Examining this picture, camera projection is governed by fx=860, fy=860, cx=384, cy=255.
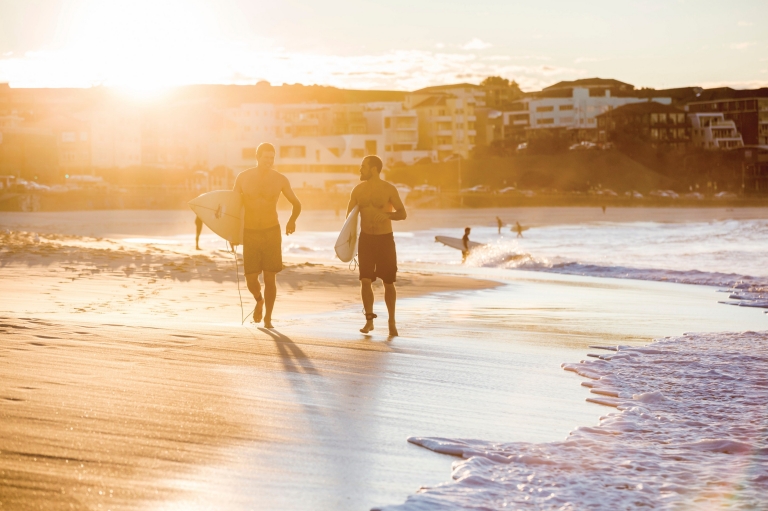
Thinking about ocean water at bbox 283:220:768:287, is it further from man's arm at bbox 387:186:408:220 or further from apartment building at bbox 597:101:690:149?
apartment building at bbox 597:101:690:149

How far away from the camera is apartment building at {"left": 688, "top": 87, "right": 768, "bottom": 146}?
11439 centimetres

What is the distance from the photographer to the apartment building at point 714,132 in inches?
4390

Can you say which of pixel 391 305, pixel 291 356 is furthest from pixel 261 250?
pixel 291 356

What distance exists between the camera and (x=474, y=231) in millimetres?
53500

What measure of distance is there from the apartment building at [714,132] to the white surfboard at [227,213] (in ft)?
367

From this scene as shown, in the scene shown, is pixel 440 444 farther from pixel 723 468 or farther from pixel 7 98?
pixel 7 98

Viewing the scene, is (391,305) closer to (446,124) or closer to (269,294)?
(269,294)

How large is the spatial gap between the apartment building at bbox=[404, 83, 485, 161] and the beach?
10081 centimetres

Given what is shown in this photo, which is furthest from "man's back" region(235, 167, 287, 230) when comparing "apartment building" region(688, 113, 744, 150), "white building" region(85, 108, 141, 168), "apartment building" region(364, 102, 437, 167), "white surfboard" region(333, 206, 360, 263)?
"apartment building" region(688, 113, 744, 150)

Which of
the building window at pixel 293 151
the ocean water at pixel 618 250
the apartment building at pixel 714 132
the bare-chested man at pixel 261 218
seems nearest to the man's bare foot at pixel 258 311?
the bare-chested man at pixel 261 218

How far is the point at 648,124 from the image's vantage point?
11238 cm

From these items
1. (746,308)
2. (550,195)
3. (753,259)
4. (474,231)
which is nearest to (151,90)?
(550,195)

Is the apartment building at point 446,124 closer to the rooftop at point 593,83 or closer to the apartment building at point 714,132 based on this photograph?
Result: the rooftop at point 593,83

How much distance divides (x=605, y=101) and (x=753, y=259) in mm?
97616
